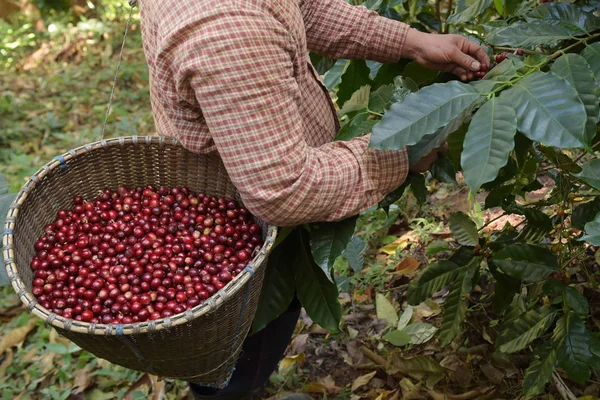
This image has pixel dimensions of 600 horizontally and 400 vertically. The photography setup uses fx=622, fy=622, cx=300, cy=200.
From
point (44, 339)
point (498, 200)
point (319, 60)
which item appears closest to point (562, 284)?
point (498, 200)

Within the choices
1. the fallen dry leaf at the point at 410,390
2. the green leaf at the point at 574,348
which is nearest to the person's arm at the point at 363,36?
the green leaf at the point at 574,348

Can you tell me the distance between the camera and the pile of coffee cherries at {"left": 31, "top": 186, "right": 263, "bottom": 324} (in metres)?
1.34

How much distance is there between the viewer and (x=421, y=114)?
41.5 inches

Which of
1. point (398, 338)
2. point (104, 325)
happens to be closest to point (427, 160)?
point (104, 325)

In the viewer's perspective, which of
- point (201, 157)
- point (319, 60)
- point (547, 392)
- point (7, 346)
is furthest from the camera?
point (7, 346)

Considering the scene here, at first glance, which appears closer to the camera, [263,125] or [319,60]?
[263,125]

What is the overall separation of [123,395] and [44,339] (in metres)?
0.54

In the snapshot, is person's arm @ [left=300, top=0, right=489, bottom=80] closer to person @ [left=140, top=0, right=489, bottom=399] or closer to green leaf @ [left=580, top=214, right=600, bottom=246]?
Result: person @ [left=140, top=0, right=489, bottom=399]

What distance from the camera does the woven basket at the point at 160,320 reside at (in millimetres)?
1205

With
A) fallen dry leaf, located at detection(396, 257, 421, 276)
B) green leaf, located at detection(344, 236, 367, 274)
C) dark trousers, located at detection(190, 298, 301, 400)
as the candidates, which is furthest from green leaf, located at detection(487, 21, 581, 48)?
fallen dry leaf, located at detection(396, 257, 421, 276)

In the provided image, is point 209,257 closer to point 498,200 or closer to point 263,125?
point 263,125

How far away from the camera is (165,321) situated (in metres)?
1.16

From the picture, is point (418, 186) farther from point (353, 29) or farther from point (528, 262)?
point (353, 29)

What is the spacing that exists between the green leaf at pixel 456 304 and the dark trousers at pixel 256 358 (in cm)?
43
